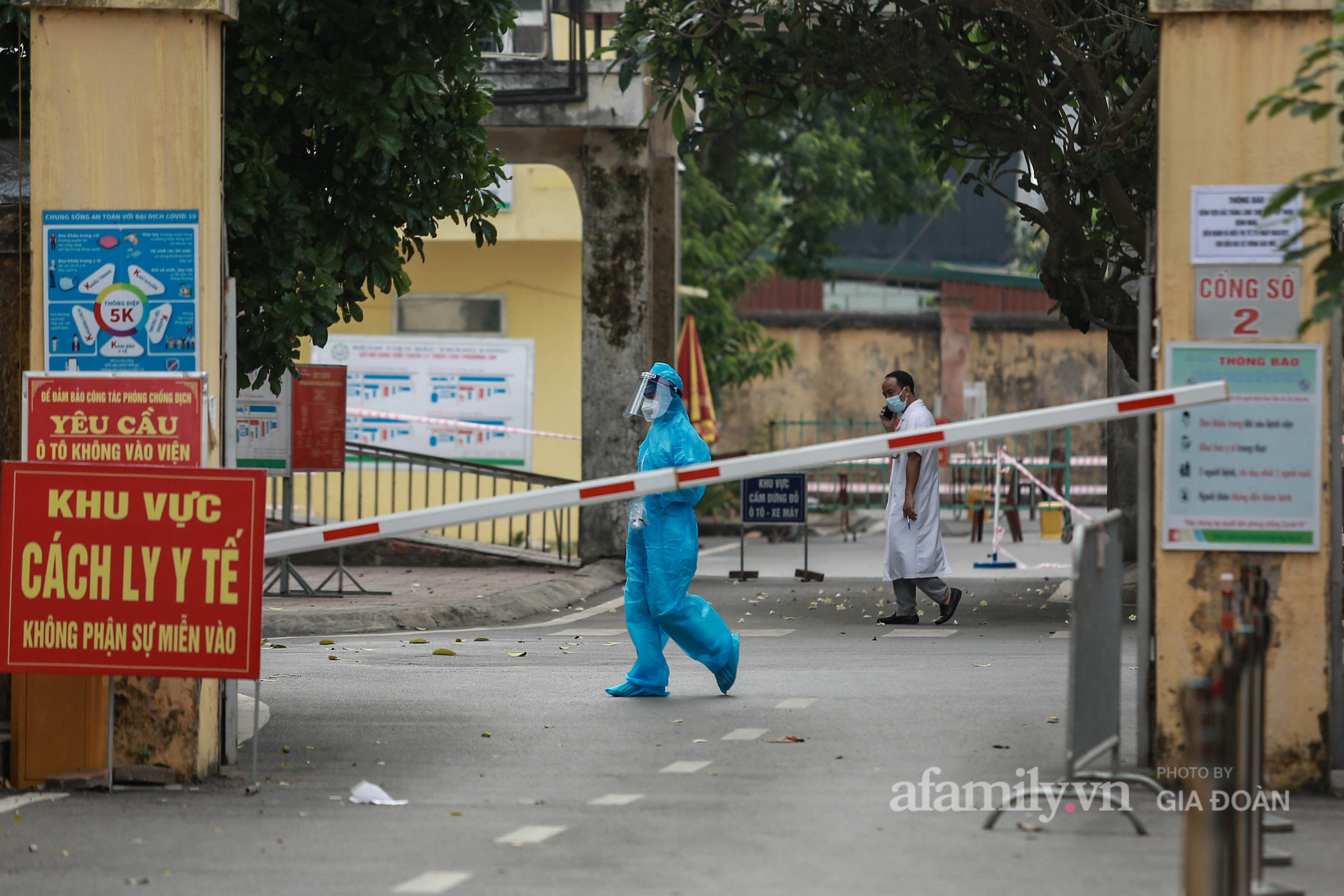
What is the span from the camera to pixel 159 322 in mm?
7074

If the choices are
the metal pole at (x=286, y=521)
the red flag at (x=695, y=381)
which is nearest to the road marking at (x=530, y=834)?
the metal pole at (x=286, y=521)

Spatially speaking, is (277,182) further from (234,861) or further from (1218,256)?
(1218,256)

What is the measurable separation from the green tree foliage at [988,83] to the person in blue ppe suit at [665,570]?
3.91 meters

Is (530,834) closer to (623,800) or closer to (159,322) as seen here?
(623,800)

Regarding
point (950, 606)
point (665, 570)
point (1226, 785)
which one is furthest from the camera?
point (950, 606)

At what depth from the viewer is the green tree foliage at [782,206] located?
24.5m

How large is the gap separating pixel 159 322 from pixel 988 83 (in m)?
8.26

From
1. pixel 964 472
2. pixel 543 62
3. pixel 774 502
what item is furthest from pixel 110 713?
pixel 964 472

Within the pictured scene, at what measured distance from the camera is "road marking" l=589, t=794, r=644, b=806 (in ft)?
21.8

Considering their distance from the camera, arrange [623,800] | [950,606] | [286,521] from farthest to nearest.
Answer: [286,521]
[950,606]
[623,800]

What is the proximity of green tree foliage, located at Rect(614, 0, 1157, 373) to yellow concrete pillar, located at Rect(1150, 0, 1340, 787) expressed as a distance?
5.45 m

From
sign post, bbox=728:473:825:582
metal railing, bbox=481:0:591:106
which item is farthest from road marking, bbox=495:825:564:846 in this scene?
metal railing, bbox=481:0:591:106

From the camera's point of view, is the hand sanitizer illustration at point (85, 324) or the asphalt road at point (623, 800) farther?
the hand sanitizer illustration at point (85, 324)

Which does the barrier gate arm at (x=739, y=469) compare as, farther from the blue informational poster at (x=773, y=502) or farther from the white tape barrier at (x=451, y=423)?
the white tape barrier at (x=451, y=423)
